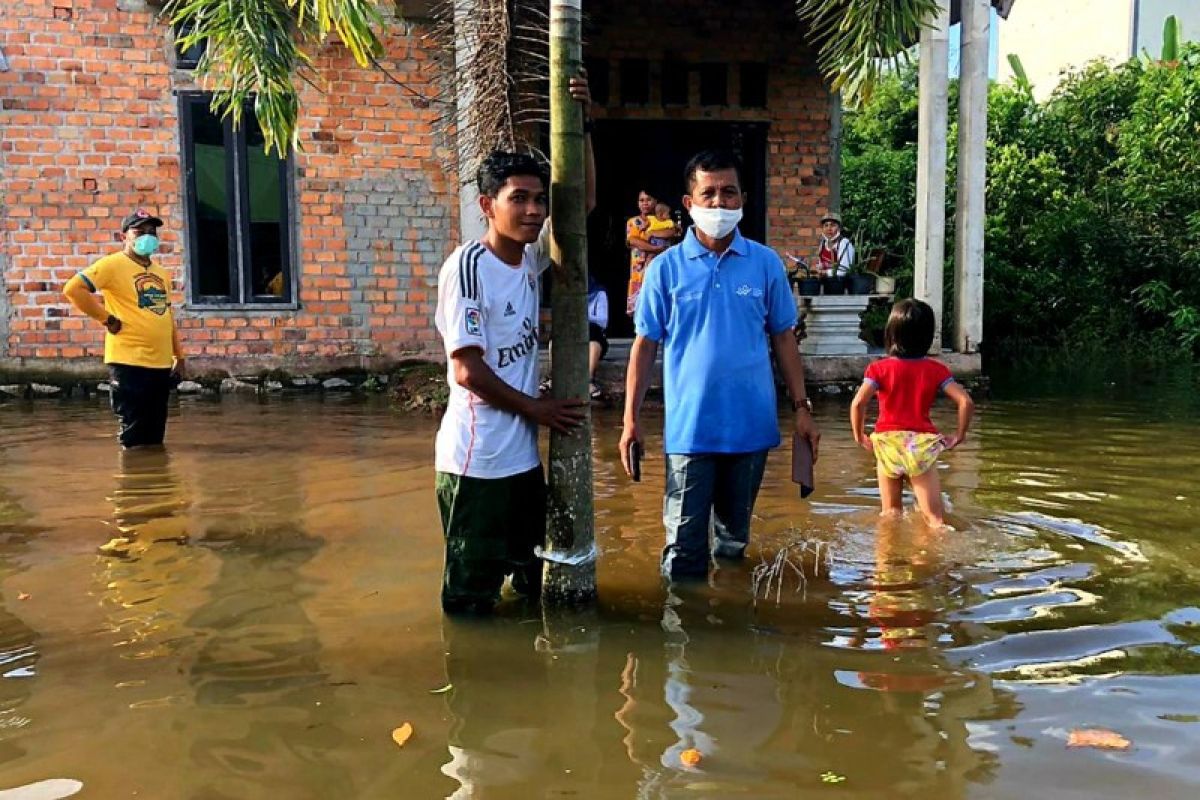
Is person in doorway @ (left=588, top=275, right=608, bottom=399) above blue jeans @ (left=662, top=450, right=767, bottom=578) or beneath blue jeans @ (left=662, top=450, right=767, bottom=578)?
above

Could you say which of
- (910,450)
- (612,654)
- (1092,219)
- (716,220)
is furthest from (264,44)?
(1092,219)

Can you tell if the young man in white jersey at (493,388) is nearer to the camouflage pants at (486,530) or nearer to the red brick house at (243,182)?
the camouflage pants at (486,530)

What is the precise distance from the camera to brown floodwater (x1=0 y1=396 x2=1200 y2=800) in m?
2.96

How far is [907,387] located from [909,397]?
0.17 ft

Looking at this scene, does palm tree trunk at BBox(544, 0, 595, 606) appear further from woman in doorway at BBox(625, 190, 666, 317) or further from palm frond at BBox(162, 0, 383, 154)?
woman in doorway at BBox(625, 190, 666, 317)

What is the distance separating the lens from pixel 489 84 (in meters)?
7.48

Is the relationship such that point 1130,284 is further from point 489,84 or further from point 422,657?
point 422,657

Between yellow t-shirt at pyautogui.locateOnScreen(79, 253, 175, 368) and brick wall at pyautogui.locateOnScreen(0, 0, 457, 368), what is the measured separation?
11.0ft

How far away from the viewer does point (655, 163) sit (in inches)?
→ 502

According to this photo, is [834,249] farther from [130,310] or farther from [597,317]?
[130,310]

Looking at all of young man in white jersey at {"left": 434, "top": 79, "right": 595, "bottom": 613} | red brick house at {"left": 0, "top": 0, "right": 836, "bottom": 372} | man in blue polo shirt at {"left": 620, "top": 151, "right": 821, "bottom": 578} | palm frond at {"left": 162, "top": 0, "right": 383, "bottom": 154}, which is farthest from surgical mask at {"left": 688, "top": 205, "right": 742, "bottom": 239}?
red brick house at {"left": 0, "top": 0, "right": 836, "bottom": 372}

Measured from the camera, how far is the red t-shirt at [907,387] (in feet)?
17.0

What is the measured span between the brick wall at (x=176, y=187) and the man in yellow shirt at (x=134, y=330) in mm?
3333

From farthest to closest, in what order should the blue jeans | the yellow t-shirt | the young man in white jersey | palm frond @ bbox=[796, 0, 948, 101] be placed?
the yellow t-shirt → palm frond @ bbox=[796, 0, 948, 101] → the blue jeans → the young man in white jersey
